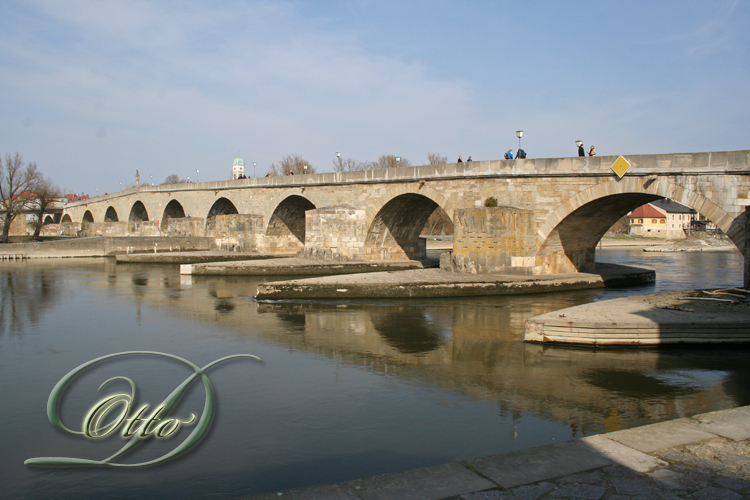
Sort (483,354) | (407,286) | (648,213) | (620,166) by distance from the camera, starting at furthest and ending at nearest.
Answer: (648,213)
(407,286)
(620,166)
(483,354)

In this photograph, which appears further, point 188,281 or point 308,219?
point 308,219

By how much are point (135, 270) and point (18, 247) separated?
9.45 metres

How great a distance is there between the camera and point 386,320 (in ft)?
37.8

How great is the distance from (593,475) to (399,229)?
2038 centimetres

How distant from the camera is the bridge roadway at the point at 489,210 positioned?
12273 millimetres

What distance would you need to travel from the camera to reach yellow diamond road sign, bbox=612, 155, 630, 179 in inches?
535

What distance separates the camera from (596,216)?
16078 millimetres

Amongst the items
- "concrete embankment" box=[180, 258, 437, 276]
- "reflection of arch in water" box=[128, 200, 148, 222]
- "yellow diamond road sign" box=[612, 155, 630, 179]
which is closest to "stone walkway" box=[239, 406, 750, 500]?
"yellow diamond road sign" box=[612, 155, 630, 179]

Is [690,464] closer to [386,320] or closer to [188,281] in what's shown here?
[386,320]

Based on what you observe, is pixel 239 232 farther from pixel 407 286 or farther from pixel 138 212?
pixel 138 212

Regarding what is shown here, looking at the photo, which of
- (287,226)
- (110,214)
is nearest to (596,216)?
(287,226)

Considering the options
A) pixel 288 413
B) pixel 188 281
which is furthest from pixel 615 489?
pixel 188 281

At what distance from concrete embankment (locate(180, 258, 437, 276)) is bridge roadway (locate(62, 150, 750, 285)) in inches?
57.8

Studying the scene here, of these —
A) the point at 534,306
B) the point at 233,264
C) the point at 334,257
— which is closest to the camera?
the point at 534,306
